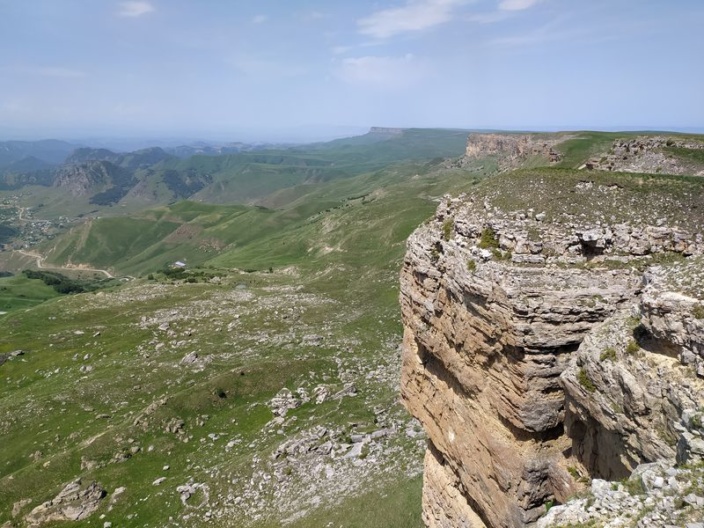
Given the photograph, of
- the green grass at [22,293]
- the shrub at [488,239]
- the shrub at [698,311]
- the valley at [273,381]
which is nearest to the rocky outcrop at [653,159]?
the valley at [273,381]

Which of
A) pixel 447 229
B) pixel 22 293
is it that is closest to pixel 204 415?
pixel 447 229

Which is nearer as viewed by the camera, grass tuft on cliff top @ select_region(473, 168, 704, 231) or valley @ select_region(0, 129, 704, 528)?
grass tuft on cliff top @ select_region(473, 168, 704, 231)

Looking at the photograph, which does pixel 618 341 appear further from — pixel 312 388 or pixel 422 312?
pixel 312 388

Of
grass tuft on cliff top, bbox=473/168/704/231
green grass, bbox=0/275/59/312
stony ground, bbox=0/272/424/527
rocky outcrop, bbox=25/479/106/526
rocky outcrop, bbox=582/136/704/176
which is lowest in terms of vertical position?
green grass, bbox=0/275/59/312

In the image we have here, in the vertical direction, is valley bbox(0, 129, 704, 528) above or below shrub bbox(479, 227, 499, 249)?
below

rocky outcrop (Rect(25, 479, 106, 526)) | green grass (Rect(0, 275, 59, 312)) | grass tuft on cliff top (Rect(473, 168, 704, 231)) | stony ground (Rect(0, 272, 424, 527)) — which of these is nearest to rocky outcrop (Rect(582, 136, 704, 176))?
grass tuft on cliff top (Rect(473, 168, 704, 231))

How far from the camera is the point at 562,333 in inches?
704

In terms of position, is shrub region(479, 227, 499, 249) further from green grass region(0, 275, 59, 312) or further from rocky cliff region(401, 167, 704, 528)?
green grass region(0, 275, 59, 312)

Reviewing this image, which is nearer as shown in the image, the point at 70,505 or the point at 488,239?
the point at 488,239

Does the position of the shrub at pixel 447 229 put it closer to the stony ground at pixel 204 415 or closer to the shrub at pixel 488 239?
the shrub at pixel 488 239

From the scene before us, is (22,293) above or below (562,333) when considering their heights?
below

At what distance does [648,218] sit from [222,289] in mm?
111554

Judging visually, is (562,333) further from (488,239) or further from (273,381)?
(273,381)

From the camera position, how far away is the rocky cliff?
46.1 ft
